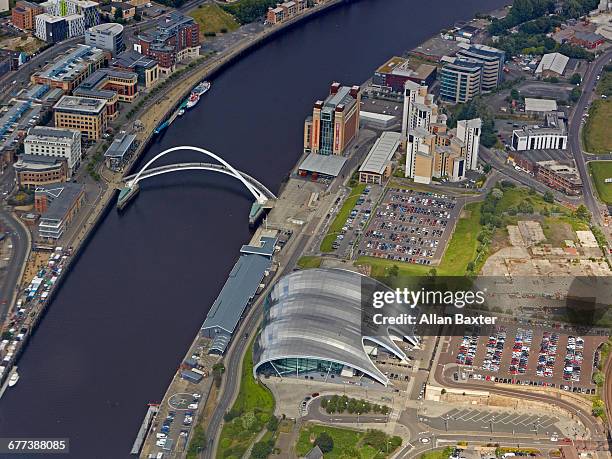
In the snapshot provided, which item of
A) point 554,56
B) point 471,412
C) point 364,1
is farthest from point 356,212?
point 364,1

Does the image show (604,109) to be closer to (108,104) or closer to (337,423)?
(108,104)

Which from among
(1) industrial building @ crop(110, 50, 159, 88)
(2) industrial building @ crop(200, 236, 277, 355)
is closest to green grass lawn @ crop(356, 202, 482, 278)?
(2) industrial building @ crop(200, 236, 277, 355)

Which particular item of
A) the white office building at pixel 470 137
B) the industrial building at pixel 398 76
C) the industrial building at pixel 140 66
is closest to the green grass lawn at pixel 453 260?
the white office building at pixel 470 137

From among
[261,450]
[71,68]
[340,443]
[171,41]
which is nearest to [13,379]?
[261,450]

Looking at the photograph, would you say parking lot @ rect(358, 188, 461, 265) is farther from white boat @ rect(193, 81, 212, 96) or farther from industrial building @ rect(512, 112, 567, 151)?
white boat @ rect(193, 81, 212, 96)

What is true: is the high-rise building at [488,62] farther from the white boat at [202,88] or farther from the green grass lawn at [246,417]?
the green grass lawn at [246,417]

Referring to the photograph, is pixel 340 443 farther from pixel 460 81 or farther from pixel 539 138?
pixel 460 81
